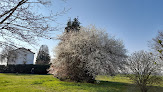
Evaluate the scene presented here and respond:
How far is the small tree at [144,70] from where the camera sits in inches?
267

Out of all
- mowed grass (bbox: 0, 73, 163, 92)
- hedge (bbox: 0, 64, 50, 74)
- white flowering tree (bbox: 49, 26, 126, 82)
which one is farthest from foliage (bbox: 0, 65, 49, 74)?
mowed grass (bbox: 0, 73, 163, 92)

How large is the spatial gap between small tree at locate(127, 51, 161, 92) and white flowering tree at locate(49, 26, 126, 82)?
191 inches

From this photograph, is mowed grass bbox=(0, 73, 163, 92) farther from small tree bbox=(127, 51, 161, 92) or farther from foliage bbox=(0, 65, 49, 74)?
foliage bbox=(0, 65, 49, 74)

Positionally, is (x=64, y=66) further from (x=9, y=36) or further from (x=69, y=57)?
(x=9, y=36)

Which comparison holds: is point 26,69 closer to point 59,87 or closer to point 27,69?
point 27,69

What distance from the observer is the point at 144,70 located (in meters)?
6.88

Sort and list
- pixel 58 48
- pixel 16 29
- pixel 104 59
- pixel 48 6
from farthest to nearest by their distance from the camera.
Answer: pixel 58 48 < pixel 104 59 < pixel 48 6 < pixel 16 29

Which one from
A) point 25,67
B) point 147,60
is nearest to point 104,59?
point 147,60

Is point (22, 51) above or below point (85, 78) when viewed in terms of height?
above

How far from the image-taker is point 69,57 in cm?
1352

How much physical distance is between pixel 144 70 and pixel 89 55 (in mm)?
6130

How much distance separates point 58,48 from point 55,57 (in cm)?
151

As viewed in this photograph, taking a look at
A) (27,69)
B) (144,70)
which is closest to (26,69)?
(27,69)

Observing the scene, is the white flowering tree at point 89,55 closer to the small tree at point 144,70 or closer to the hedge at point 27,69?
the small tree at point 144,70
